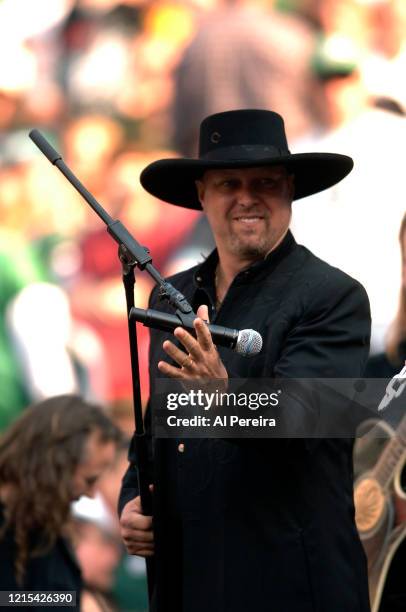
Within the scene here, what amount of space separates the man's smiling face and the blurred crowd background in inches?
77.5

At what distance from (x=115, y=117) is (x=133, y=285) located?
3004 millimetres

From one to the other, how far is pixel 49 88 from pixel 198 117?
82 cm

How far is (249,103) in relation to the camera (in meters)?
4.98

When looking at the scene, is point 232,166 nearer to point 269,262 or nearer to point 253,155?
point 253,155

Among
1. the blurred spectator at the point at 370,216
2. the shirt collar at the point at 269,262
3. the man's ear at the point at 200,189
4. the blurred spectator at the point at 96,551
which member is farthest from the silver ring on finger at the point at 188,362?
the blurred spectator at the point at 96,551

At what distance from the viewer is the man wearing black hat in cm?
258

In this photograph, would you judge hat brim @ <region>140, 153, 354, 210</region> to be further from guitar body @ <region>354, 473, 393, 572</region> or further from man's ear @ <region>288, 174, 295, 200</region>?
guitar body @ <region>354, 473, 393, 572</region>

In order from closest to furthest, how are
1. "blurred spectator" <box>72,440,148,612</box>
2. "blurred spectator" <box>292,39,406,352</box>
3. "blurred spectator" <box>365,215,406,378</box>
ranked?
"blurred spectator" <box>365,215,406,378</box> → "blurred spectator" <box>292,39,406,352</box> → "blurred spectator" <box>72,440,148,612</box>

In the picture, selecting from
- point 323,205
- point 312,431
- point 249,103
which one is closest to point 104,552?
point 323,205

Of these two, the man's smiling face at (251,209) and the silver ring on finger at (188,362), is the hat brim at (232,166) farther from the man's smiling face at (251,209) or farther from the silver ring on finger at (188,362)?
the silver ring on finger at (188,362)

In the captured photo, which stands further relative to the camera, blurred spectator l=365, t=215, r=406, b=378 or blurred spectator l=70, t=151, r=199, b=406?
blurred spectator l=70, t=151, r=199, b=406

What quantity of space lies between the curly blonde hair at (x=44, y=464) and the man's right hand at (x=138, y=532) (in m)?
0.78

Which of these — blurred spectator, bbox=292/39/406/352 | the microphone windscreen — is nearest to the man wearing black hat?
the microphone windscreen

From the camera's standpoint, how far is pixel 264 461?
261 centimetres
